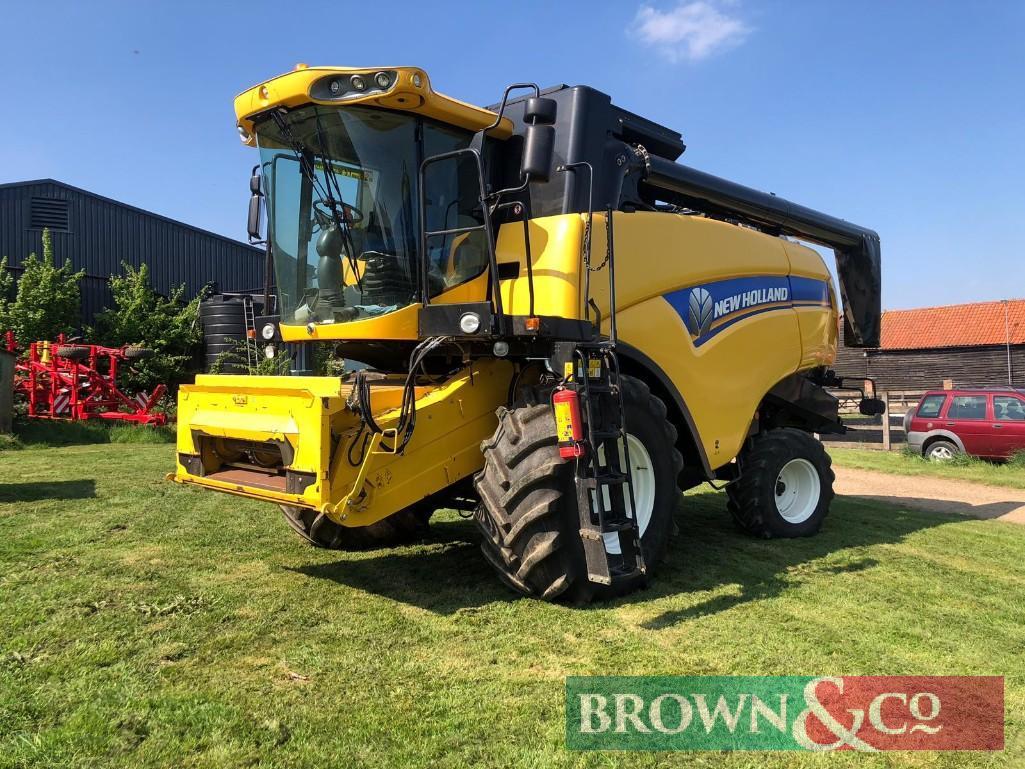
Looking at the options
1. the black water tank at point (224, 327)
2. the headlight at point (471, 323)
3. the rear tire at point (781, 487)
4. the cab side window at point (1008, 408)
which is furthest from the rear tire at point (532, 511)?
the cab side window at point (1008, 408)

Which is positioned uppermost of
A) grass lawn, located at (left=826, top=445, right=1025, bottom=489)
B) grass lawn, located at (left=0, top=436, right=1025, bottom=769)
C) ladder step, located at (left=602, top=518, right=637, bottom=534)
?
ladder step, located at (left=602, top=518, right=637, bottom=534)

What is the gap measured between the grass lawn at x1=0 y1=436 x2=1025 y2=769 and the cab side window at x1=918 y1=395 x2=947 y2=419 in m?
9.18

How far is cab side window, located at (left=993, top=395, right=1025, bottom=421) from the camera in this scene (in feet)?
44.6

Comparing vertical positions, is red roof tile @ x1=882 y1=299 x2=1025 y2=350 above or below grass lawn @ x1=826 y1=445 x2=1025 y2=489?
above

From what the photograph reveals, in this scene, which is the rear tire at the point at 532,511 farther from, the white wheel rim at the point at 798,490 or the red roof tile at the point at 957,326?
the red roof tile at the point at 957,326

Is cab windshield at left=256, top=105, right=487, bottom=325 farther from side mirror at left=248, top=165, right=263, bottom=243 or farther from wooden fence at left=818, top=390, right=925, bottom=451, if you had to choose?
wooden fence at left=818, top=390, right=925, bottom=451

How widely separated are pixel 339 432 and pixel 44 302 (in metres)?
16.3

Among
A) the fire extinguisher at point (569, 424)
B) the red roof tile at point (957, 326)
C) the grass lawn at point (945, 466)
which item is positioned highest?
the red roof tile at point (957, 326)

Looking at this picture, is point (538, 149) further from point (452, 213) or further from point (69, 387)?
point (69, 387)

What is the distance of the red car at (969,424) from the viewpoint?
44.4 ft

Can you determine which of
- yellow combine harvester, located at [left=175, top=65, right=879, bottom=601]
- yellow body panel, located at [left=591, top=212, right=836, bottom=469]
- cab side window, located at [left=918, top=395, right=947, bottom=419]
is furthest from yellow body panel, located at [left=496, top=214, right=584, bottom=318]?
cab side window, located at [left=918, top=395, right=947, bottom=419]

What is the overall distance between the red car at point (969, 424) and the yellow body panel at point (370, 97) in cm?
1276

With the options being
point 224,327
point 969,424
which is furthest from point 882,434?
point 224,327

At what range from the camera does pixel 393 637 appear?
3861 millimetres
